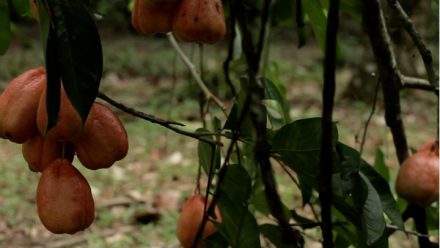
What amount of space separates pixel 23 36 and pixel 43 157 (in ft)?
16.1

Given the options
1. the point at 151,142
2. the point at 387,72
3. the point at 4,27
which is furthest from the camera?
the point at 151,142

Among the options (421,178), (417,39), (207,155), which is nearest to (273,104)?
(207,155)

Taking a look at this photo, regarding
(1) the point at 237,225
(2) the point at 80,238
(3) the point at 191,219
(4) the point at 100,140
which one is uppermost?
(4) the point at 100,140

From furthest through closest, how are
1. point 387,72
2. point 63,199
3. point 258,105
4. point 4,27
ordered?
point 387,72
point 4,27
point 63,199
point 258,105

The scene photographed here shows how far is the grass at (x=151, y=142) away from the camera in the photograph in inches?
78.9

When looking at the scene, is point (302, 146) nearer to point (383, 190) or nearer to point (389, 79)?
point (383, 190)

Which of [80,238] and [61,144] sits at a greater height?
[61,144]

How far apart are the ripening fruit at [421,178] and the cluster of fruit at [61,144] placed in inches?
23.1

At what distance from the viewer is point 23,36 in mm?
5367

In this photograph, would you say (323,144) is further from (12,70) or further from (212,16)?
(12,70)

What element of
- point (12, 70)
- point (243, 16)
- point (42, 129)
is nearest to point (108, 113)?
point (42, 129)

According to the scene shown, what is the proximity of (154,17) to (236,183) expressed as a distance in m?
0.19

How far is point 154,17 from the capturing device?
0.75 m

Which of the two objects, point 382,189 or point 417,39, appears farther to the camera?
point 417,39
